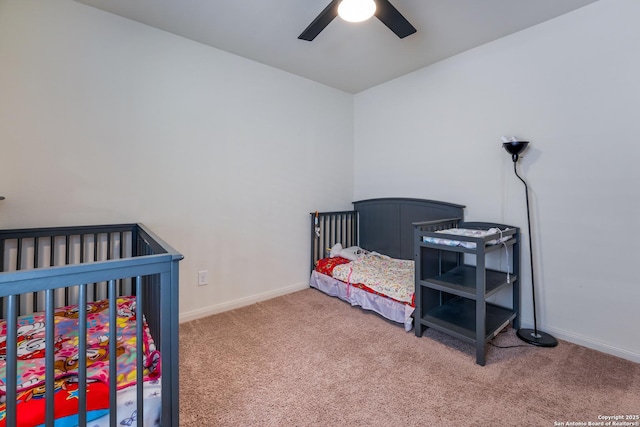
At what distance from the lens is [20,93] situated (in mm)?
1788

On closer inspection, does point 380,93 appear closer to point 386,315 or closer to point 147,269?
point 386,315

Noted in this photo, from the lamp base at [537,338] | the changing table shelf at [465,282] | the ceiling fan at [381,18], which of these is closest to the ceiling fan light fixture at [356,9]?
the ceiling fan at [381,18]

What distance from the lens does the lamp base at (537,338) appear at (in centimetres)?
202

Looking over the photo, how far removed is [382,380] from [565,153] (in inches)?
79.8

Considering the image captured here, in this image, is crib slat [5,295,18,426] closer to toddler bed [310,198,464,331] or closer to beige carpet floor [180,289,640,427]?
beige carpet floor [180,289,640,427]

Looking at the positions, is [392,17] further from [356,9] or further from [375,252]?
[375,252]

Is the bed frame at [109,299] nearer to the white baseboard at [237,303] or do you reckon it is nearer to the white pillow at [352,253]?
the white baseboard at [237,303]

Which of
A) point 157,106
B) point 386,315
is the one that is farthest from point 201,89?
point 386,315

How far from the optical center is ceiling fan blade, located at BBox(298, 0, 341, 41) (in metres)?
1.61

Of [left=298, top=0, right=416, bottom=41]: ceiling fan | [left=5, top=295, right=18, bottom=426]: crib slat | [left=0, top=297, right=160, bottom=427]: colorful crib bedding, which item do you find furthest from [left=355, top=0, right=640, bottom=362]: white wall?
[left=5, top=295, right=18, bottom=426]: crib slat

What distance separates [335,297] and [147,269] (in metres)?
2.21

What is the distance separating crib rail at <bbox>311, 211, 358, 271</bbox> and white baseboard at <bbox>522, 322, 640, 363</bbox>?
6.33 ft

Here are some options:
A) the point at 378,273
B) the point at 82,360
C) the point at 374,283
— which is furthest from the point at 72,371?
the point at 378,273

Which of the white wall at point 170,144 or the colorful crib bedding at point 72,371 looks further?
the white wall at point 170,144
